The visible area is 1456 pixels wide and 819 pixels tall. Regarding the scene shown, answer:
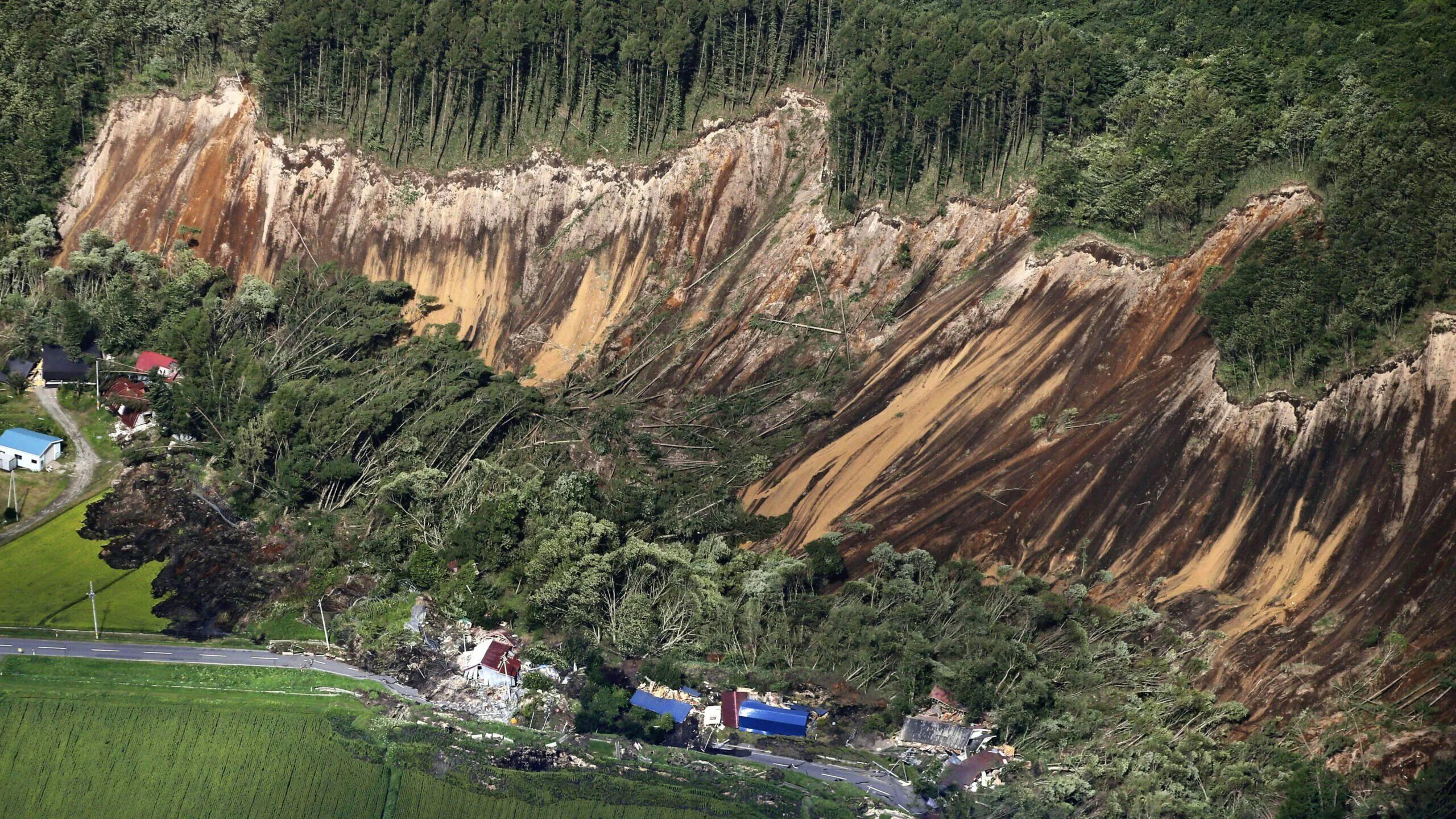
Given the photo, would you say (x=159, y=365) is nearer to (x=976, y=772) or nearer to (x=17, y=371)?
(x=17, y=371)

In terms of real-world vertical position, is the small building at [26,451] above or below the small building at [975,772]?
above

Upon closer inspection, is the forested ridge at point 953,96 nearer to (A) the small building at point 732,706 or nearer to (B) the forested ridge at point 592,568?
(B) the forested ridge at point 592,568

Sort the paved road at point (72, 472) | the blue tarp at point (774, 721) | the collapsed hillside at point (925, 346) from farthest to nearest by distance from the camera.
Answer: the paved road at point (72, 472)
the blue tarp at point (774, 721)
the collapsed hillside at point (925, 346)

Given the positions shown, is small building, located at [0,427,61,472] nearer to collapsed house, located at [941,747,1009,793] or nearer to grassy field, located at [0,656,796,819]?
grassy field, located at [0,656,796,819]

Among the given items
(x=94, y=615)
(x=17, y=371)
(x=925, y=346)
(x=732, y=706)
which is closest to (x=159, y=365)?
(x=17, y=371)

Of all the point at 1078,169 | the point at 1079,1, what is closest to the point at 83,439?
the point at 1078,169

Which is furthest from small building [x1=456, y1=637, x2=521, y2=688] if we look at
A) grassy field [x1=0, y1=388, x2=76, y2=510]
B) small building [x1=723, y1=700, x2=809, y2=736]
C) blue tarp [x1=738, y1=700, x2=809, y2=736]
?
grassy field [x1=0, y1=388, x2=76, y2=510]

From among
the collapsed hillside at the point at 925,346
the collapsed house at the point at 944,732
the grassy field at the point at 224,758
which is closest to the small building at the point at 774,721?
the collapsed house at the point at 944,732

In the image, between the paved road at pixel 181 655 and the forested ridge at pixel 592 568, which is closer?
the forested ridge at pixel 592 568
